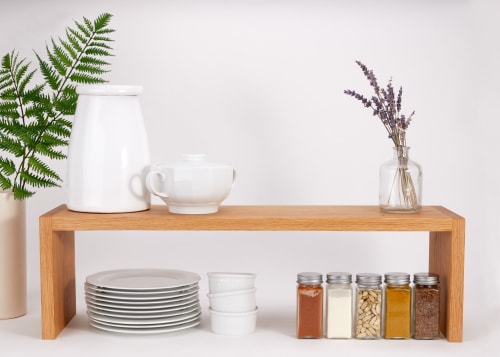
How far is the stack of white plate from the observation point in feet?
7.21

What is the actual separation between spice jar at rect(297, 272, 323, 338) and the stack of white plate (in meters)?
0.24

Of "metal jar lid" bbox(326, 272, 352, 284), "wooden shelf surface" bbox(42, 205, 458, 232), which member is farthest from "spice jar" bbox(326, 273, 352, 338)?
"wooden shelf surface" bbox(42, 205, 458, 232)

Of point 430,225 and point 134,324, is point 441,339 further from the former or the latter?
point 134,324

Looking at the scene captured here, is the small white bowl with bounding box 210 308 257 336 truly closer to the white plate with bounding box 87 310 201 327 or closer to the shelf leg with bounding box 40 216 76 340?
the white plate with bounding box 87 310 201 327

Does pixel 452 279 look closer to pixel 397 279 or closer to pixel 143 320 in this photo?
pixel 397 279

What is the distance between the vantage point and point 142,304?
7.34 ft

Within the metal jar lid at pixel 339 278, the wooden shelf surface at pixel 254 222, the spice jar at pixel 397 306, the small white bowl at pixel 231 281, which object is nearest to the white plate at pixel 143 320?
the small white bowl at pixel 231 281

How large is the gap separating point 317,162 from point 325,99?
176mm

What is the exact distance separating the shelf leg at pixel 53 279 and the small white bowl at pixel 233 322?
0.33m

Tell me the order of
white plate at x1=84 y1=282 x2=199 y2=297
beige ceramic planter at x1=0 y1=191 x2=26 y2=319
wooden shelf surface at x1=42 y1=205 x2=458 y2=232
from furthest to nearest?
beige ceramic planter at x1=0 y1=191 x2=26 y2=319 → white plate at x1=84 y1=282 x2=199 y2=297 → wooden shelf surface at x1=42 y1=205 x2=458 y2=232

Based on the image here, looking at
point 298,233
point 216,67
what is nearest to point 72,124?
point 216,67

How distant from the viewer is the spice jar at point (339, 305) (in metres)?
2.16

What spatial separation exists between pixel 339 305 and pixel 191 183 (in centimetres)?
40

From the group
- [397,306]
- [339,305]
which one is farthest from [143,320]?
[397,306]
